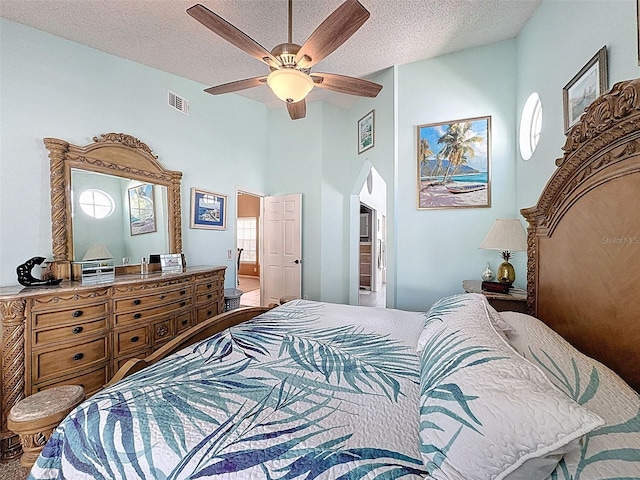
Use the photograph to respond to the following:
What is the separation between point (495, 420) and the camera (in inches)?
23.0

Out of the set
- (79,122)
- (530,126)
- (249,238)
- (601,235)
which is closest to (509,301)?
(601,235)

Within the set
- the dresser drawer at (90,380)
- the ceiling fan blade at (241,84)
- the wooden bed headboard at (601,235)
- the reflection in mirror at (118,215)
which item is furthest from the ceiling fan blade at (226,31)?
the dresser drawer at (90,380)

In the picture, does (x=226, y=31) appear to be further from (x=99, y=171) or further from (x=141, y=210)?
(x=141, y=210)

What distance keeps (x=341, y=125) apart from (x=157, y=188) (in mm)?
2867

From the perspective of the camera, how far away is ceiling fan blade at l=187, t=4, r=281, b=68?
4.76 ft

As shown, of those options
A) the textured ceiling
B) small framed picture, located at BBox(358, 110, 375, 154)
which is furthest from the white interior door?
the textured ceiling

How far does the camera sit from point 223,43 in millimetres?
2658

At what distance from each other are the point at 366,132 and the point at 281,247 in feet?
7.33

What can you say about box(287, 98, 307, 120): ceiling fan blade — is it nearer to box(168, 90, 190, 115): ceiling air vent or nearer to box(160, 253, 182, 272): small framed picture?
box(168, 90, 190, 115): ceiling air vent

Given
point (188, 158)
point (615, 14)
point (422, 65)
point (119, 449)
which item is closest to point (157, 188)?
point (188, 158)

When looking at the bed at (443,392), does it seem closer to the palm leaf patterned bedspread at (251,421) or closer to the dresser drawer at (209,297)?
the palm leaf patterned bedspread at (251,421)

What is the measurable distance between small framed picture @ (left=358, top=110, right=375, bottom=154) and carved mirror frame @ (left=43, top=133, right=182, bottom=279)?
2446mm

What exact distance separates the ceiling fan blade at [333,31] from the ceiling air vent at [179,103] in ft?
7.18

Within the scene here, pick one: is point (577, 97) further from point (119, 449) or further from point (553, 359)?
point (119, 449)
